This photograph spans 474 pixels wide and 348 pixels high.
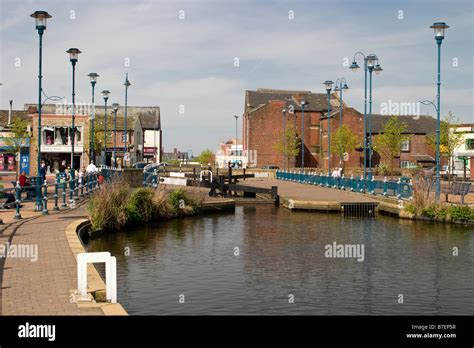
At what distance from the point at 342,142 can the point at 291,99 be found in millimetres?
19385

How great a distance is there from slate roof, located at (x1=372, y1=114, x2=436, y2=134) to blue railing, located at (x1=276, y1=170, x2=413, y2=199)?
1315 inches

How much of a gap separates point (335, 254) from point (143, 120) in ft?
278

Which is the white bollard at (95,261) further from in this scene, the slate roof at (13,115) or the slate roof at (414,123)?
the slate roof at (414,123)

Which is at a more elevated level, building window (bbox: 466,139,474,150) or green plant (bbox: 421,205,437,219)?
building window (bbox: 466,139,474,150)

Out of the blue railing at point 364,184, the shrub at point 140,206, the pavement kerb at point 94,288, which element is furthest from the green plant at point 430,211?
the pavement kerb at point 94,288

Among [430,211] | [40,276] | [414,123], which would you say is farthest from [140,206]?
[414,123]

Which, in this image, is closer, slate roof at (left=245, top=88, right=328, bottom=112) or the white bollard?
the white bollard

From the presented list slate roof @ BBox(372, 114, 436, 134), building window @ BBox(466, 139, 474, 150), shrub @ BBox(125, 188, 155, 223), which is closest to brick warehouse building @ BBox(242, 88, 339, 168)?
slate roof @ BBox(372, 114, 436, 134)

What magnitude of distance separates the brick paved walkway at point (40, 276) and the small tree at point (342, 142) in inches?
2120

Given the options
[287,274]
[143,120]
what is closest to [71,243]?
[287,274]

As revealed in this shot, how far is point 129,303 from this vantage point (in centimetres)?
1098

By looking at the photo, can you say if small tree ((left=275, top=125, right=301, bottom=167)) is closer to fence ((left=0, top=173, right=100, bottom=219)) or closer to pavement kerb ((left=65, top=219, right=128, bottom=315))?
fence ((left=0, top=173, right=100, bottom=219))

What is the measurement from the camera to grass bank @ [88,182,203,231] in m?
20.1
